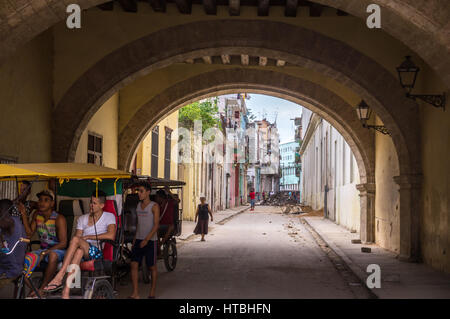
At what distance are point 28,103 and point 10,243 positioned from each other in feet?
20.2

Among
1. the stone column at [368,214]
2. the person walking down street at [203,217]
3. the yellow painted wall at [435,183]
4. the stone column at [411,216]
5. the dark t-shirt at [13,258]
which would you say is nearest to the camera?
the dark t-shirt at [13,258]

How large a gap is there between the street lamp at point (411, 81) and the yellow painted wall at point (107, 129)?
808 centimetres

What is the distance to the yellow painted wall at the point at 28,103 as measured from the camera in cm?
1047

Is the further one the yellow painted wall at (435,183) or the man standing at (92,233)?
the yellow painted wall at (435,183)

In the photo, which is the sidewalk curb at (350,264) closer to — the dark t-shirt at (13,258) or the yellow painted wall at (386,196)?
the yellow painted wall at (386,196)

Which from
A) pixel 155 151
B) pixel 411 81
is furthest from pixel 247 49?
pixel 155 151

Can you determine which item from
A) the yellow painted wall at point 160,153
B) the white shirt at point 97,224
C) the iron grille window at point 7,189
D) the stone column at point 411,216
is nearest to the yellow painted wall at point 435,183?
the stone column at point 411,216

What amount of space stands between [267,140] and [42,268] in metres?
103

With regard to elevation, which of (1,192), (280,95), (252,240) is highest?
(280,95)

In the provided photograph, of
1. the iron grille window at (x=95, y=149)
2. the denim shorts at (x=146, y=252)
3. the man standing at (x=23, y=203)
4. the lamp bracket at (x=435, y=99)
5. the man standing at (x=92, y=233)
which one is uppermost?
the lamp bracket at (x=435, y=99)

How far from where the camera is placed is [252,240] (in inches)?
741

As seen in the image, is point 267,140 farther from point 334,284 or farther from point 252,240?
point 334,284

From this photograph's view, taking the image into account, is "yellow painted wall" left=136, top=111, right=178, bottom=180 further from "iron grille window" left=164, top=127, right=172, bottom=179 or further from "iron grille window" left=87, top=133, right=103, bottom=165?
"iron grille window" left=87, top=133, right=103, bottom=165
